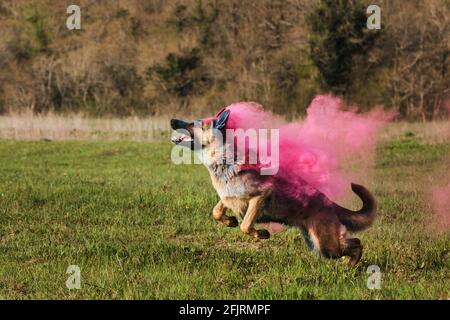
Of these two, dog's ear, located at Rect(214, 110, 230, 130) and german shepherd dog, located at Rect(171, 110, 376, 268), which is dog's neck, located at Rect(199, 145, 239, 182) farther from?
dog's ear, located at Rect(214, 110, 230, 130)

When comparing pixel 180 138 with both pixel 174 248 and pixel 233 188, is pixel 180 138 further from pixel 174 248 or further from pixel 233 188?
pixel 174 248

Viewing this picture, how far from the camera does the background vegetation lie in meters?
39.7

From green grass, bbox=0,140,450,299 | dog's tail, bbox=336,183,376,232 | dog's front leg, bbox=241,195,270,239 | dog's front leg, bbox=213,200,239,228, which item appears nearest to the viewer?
dog's front leg, bbox=241,195,270,239

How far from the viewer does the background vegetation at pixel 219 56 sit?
→ 3969 centimetres

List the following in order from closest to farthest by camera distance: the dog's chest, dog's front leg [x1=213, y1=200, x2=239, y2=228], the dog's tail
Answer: the dog's chest < dog's front leg [x1=213, y1=200, x2=239, y2=228] < the dog's tail

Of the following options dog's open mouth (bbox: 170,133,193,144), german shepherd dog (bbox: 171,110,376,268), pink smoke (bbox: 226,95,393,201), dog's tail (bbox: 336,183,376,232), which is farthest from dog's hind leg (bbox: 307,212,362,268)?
dog's open mouth (bbox: 170,133,193,144)

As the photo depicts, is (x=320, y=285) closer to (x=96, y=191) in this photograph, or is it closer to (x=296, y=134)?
(x=296, y=134)

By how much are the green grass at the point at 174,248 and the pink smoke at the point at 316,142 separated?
844 millimetres

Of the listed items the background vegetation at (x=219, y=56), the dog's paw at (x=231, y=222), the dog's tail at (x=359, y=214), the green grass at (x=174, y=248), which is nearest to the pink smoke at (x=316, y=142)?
the dog's tail at (x=359, y=214)

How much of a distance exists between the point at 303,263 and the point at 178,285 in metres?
1.46

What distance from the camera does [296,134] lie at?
259 inches

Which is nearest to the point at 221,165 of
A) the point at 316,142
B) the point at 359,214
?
the point at 316,142

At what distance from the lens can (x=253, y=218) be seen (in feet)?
19.3

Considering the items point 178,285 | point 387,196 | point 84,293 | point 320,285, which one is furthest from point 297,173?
point 387,196
